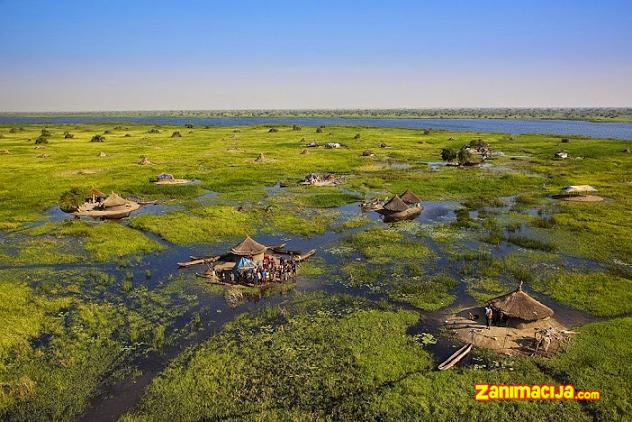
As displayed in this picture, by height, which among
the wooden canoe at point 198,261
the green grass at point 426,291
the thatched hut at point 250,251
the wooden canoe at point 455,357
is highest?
the thatched hut at point 250,251

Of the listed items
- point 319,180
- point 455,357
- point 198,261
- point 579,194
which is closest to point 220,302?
point 198,261

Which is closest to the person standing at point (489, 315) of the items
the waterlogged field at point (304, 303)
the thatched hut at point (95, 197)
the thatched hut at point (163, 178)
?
the waterlogged field at point (304, 303)

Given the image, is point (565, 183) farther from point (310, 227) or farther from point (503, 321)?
point (503, 321)

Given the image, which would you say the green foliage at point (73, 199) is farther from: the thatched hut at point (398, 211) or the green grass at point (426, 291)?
the green grass at point (426, 291)

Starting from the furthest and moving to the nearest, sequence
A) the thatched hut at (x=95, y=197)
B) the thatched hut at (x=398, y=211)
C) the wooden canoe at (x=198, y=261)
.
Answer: the thatched hut at (x=95, y=197) → the thatched hut at (x=398, y=211) → the wooden canoe at (x=198, y=261)

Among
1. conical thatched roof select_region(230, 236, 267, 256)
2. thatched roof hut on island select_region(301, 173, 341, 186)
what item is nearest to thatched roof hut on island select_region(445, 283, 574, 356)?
conical thatched roof select_region(230, 236, 267, 256)

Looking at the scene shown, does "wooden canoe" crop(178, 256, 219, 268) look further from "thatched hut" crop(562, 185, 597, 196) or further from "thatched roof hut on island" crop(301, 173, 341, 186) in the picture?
"thatched hut" crop(562, 185, 597, 196)

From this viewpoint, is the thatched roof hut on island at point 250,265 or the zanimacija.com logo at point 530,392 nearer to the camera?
the zanimacija.com logo at point 530,392

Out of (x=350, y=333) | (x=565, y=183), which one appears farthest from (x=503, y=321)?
(x=565, y=183)
